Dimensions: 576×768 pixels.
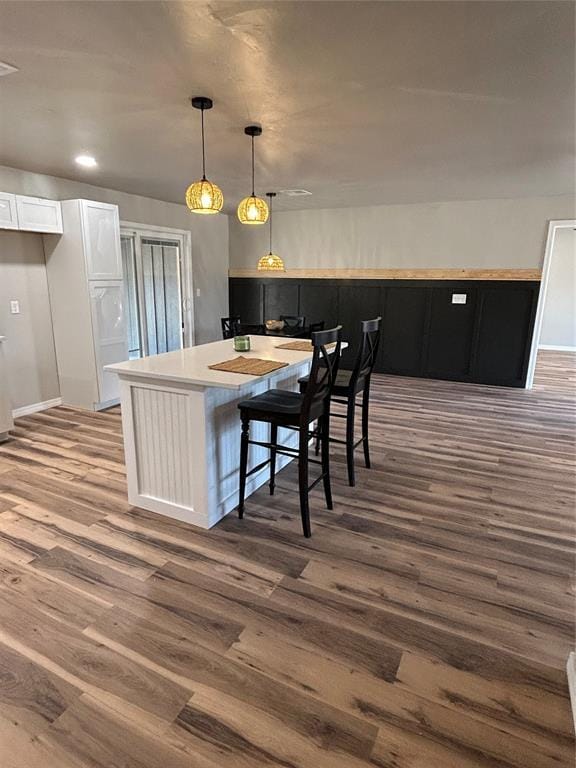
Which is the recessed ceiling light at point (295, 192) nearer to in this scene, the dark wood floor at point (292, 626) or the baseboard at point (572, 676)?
the dark wood floor at point (292, 626)

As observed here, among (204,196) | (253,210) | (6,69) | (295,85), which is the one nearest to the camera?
(6,69)

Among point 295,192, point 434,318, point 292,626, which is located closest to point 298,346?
point 292,626

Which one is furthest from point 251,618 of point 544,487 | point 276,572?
point 544,487

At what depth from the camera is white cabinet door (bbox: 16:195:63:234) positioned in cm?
405

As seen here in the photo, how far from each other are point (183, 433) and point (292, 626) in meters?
1.16

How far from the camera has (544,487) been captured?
124 inches

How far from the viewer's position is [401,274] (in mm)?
6379

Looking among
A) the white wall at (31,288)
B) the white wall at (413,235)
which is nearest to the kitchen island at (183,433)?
the white wall at (31,288)

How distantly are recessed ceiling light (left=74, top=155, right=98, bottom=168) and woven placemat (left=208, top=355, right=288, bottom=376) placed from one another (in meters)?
2.44

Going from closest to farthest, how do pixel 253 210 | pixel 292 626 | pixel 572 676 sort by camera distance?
pixel 572 676, pixel 292 626, pixel 253 210

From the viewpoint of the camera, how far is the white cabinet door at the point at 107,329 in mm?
4570

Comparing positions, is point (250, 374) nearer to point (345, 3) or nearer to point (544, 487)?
point (345, 3)

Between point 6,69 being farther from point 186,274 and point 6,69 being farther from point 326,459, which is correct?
point 186,274

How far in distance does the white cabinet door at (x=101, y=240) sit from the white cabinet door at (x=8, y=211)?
22.9 inches
